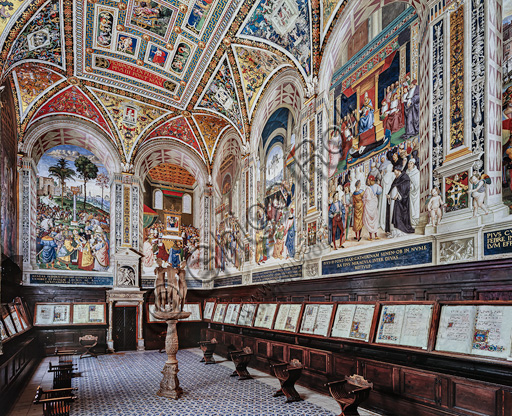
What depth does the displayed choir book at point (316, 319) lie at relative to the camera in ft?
21.6

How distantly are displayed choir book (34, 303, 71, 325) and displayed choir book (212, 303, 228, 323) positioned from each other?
4.99 metres

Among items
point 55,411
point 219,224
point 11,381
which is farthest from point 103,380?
point 219,224

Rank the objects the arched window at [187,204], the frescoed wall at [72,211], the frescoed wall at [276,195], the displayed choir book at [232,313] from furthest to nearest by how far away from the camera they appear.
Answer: the arched window at [187,204], the frescoed wall at [72,211], the displayed choir book at [232,313], the frescoed wall at [276,195]

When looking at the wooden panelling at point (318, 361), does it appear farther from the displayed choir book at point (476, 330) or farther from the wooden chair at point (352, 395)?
the displayed choir book at point (476, 330)

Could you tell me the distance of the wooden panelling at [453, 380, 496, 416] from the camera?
380 centimetres

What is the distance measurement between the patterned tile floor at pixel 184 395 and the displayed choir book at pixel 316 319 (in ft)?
3.60

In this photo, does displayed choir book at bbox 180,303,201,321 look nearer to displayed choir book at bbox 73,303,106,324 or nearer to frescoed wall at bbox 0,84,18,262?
displayed choir book at bbox 73,303,106,324

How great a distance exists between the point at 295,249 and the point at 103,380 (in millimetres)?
5417

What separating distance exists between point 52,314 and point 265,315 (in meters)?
7.90

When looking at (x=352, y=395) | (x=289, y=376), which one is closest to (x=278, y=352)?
(x=289, y=376)

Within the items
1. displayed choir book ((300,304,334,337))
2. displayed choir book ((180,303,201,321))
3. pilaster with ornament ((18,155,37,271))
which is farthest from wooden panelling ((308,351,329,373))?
→ pilaster with ornament ((18,155,37,271))

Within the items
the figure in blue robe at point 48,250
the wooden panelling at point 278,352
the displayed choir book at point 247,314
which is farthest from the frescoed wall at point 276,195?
the figure in blue robe at point 48,250

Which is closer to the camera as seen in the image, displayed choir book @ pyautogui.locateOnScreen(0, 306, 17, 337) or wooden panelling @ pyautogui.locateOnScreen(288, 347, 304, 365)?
wooden panelling @ pyautogui.locateOnScreen(288, 347, 304, 365)

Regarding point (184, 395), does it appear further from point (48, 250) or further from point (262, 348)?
point (48, 250)
